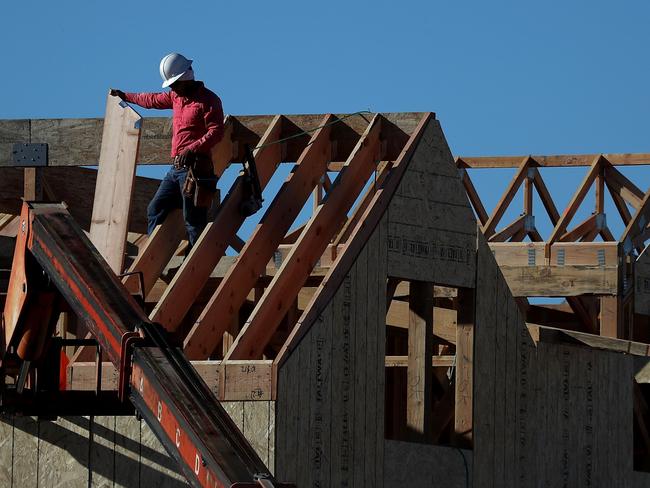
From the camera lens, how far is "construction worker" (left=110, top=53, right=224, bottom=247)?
12797 mm

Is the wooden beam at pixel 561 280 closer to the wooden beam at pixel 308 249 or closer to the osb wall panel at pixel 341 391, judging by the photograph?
the wooden beam at pixel 308 249

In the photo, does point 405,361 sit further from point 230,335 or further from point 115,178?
point 115,178

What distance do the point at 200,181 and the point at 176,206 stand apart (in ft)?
2.28

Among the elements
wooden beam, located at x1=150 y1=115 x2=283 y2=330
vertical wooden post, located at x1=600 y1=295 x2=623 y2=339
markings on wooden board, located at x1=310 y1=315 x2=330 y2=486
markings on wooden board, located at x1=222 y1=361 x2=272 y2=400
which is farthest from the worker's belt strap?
vertical wooden post, located at x1=600 y1=295 x2=623 y2=339

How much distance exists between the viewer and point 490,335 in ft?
45.3

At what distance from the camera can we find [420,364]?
13430 mm

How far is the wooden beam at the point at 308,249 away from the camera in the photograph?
12.2 meters

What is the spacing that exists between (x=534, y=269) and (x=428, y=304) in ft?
17.9

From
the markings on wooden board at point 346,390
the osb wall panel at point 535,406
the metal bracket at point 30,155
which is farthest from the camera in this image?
the osb wall panel at point 535,406

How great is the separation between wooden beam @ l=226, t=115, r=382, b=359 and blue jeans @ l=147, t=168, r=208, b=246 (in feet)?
2.96

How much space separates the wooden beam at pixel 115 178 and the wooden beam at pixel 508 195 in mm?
7937

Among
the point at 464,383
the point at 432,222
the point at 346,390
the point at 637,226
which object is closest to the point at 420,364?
the point at 464,383

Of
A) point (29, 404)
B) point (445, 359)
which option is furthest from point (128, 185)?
point (445, 359)

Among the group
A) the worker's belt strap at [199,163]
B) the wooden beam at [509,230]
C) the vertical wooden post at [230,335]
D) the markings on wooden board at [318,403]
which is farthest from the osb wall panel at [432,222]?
the wooden beam at [509,230]
